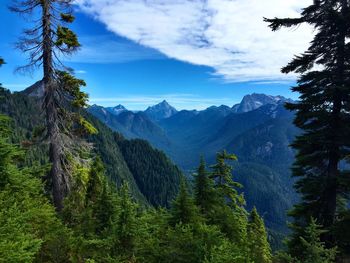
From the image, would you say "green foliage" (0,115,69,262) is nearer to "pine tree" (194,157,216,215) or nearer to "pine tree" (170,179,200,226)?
"pine tree" (170,179,200,226)

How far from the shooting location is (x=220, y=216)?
1520cm

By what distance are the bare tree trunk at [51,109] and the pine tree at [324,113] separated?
1154 cm

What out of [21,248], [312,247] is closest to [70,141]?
[21,248]

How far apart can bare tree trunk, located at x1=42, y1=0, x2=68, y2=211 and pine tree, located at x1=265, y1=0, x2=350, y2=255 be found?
11.5 meters

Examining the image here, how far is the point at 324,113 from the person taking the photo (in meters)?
15.6

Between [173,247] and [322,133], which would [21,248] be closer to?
[173,247]

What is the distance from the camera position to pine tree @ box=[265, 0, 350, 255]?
1538 cm

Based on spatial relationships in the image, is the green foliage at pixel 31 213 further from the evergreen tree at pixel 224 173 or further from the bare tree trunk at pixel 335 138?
the evergreen tree at pixel 224 173

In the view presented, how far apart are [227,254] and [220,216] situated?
7.08 metres

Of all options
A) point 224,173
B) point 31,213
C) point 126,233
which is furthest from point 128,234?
point 224,173

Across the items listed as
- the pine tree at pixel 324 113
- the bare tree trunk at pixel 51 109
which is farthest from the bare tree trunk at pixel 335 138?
the bare tree trunk at pixel 51 109

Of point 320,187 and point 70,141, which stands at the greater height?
point 70,141

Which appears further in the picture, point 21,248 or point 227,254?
point 227,254

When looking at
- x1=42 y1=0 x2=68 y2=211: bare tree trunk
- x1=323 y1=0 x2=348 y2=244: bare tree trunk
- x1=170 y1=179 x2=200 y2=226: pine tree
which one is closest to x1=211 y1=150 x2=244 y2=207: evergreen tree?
→ x1=323 y1=0 x2=348 y2=244: bare tree trunk
